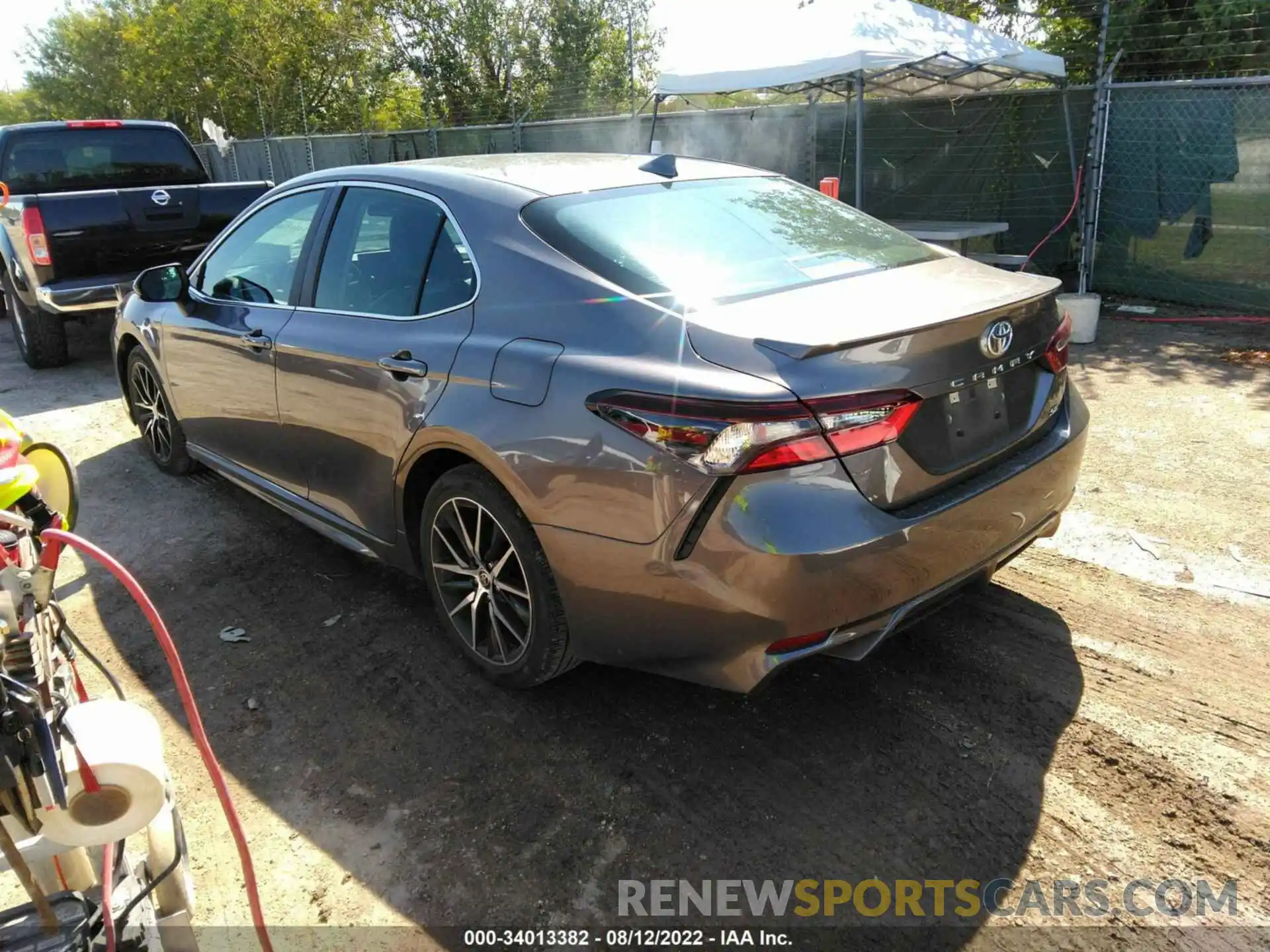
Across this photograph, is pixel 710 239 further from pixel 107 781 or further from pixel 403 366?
pixel 107 781

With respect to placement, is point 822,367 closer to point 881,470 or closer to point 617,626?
point 881,470

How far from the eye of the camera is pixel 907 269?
10.3 feet

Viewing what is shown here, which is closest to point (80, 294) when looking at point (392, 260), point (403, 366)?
point (392, 260)

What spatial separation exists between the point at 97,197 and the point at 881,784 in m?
7.52

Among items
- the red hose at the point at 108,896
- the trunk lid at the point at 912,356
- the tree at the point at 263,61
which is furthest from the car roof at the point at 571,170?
the tree at the point at 263,61

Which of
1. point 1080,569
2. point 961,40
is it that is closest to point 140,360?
point 1080,569

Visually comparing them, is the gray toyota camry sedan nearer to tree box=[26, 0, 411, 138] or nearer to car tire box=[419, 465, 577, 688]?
car tire box=[419, 465, 577, 688]

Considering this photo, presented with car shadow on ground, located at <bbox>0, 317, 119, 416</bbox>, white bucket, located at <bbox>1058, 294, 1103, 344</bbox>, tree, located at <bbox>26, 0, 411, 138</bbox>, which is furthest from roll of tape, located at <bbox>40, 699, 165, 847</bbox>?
tree, located at <bbox>26, 0, 411, 138</bbox>

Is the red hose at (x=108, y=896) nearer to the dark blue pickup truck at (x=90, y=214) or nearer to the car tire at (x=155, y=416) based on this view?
the car tire at (x=155, y=416)

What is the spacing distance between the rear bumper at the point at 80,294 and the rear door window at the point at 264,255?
3.33 meters

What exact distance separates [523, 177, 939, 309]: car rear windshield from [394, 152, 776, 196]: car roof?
7 centimetres

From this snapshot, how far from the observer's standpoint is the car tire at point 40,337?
25.9 ft

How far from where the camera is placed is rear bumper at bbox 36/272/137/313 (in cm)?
725

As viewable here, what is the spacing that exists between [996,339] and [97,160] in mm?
9043
